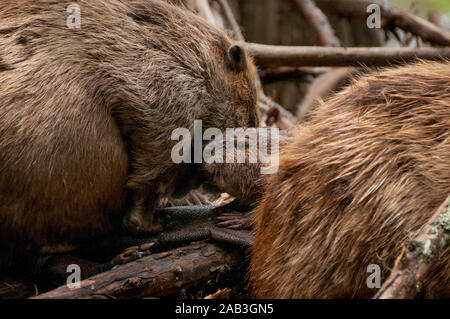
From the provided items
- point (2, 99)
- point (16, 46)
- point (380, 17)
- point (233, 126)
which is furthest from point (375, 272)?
point (380, 17)

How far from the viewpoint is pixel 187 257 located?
238cm

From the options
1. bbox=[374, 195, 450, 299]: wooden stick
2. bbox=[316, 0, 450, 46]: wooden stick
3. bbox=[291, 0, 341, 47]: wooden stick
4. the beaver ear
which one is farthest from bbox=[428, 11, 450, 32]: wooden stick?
bbox=[374, 195, 450, 299]: wooden stick

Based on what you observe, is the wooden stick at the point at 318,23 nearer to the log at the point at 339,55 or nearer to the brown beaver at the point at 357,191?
the log at the point at 339,55

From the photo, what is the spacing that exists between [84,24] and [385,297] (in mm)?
1906

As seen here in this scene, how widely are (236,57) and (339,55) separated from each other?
1.57 metres

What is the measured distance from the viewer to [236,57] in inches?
117

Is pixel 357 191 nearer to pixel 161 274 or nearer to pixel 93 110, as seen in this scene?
pixel 161 274

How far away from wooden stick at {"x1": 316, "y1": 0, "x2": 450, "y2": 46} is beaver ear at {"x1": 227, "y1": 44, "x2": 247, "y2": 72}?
241 cm

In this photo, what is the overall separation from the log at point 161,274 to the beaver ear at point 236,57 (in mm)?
1101

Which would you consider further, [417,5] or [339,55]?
[417,5]

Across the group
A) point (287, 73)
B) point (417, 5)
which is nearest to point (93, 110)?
point (287, 73)

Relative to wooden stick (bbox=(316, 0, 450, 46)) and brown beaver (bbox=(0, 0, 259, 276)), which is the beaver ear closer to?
brown beaver (bbox=(0, 0, 259, 276))

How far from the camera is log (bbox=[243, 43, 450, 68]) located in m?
4.17

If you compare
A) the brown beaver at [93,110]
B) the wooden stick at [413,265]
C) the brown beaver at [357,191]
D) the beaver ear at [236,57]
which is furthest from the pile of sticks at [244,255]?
the beaver ear at [236,57]
